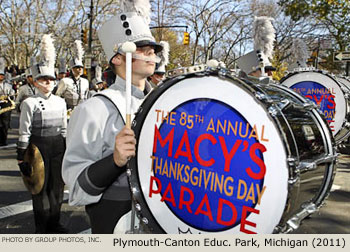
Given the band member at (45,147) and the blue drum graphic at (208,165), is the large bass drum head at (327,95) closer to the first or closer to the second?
the band member at (45,147)

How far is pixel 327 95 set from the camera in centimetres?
515

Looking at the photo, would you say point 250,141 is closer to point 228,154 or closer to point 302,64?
point 228,154

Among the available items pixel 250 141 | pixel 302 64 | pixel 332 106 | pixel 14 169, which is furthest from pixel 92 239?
pixel 302 64

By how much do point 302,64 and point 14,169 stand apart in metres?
6.83

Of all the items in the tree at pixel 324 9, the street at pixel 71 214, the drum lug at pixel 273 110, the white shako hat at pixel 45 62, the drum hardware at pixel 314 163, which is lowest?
the street at pixel 71 214

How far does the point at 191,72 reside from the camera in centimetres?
164

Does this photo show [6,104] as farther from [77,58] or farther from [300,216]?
[300,216]

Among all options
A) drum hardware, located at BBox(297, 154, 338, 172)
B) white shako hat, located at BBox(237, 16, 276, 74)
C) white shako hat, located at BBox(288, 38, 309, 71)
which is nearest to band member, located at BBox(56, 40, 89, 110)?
white shako hat, located at BBox(237, 16, 276, 74)

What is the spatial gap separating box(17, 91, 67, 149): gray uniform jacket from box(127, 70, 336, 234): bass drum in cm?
229

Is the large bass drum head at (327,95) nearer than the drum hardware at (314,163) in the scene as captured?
No

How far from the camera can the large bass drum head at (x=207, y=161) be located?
1422mm

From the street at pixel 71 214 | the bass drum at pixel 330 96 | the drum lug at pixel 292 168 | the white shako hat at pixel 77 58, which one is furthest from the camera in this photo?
the white shako hat at pixel 77 58

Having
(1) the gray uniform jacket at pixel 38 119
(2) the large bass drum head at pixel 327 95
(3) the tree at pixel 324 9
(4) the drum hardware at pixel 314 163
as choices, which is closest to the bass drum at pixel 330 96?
(2) the large bass drum head at pixel 327 95

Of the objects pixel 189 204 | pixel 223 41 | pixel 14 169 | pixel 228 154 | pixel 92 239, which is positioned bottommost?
pixel 14 169
